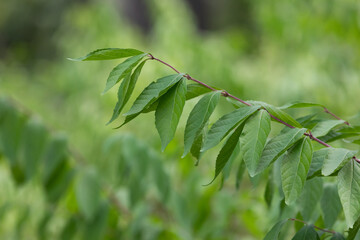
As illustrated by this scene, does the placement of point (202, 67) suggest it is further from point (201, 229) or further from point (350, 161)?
point (350, 161)

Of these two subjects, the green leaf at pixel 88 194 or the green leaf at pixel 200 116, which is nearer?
the green leaf at pixel 200 116

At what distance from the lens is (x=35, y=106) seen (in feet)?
16.0

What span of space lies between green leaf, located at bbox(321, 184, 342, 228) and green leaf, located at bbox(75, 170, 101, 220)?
0.79 metres

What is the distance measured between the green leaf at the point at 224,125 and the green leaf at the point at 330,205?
32cm

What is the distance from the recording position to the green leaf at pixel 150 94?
0.86 m

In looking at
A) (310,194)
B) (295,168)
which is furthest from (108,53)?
(310,194)

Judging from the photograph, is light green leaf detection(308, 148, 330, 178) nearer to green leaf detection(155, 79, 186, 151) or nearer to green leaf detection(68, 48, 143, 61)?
green leaf detection(155, 79, 186, 151)

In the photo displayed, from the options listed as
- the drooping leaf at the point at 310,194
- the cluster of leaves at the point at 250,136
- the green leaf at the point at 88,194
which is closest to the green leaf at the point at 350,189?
the cluster of leaves at the point at 250,136

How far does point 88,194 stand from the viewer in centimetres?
172

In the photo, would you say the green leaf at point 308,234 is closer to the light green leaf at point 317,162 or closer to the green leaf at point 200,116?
the light green leaf at point 317,162

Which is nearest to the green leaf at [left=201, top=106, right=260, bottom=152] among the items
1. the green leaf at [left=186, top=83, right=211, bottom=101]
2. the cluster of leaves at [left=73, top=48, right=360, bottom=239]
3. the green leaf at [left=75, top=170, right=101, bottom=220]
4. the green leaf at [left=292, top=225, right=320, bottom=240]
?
the cluster of leaves at [left=73, top=48, right=360, bottom=239]

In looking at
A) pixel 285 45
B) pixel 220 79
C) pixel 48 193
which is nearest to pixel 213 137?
pixel 48 193

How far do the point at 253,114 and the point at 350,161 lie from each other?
0.16 metres

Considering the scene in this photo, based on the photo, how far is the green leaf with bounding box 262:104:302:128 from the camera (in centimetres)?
91
